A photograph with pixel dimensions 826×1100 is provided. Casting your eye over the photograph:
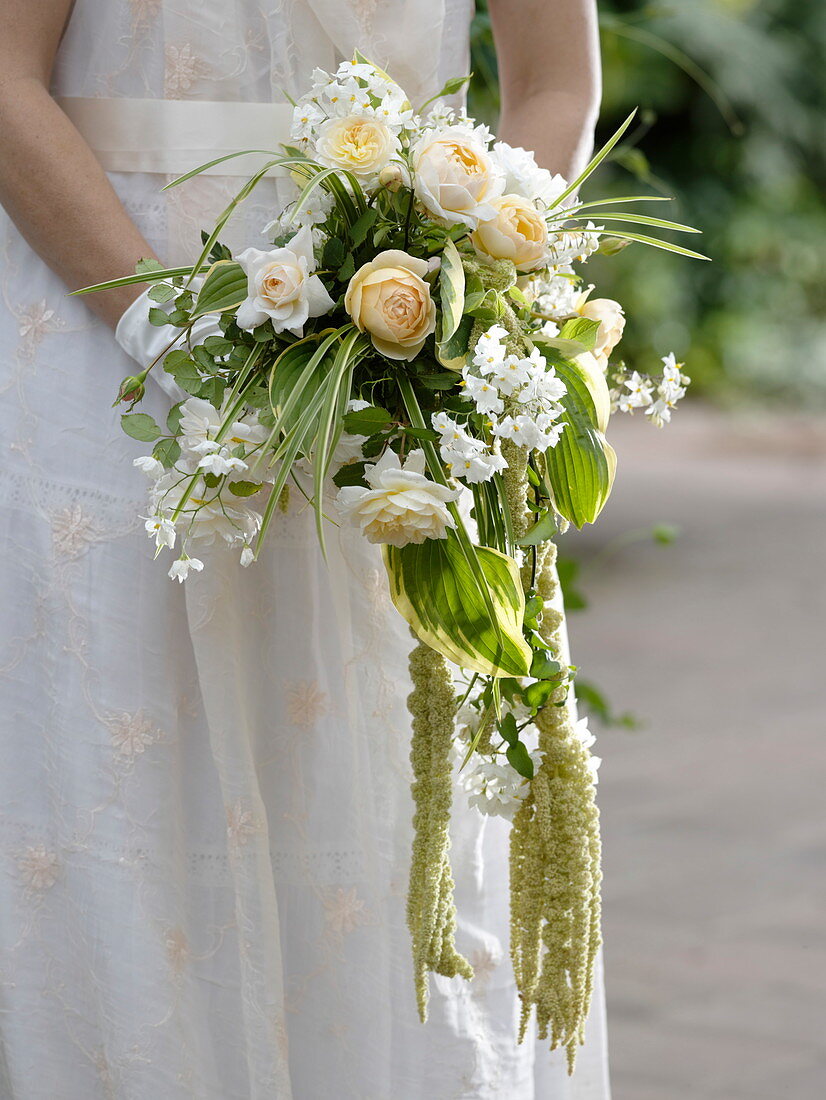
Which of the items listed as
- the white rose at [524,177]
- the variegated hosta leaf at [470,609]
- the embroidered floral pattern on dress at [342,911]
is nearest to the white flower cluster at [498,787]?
the variegated hosta leaf at [470,609]

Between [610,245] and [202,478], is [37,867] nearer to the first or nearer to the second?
[202,478]

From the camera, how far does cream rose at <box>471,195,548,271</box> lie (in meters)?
0.89

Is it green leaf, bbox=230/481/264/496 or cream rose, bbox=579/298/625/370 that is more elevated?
cream rose, bbox=579/298/625/370

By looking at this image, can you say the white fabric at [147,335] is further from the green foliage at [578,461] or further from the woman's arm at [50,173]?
the green foliage at [578,461]

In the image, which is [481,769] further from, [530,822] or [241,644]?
[241,644]

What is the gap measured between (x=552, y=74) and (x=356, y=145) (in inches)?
14.7

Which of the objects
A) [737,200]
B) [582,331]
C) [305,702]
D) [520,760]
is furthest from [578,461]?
[737,200]

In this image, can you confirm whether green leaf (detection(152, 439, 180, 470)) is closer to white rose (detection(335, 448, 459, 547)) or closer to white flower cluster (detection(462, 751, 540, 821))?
white rose (detection(335, 448, 459, 547))

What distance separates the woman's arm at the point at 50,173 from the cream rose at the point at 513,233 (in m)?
0.28

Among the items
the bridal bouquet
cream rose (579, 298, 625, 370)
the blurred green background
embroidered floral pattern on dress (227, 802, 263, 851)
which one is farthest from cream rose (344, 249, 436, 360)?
the blurred green background

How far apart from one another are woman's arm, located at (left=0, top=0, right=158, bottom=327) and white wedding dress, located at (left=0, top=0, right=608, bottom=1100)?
0.06 meters

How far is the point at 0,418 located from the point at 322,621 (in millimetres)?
326

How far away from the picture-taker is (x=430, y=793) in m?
0.93

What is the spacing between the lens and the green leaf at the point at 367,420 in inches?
33.3
